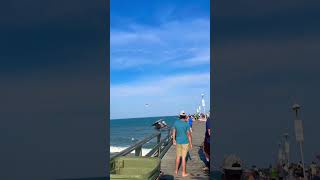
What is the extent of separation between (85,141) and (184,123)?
68130 millimetres

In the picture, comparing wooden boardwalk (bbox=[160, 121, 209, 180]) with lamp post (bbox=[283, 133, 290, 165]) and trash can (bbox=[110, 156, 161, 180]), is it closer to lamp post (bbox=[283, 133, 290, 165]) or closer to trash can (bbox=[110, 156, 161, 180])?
trash can (bbox=[110, 156, 161, 180])

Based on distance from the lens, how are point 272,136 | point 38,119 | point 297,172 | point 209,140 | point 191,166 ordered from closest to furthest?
point 297,172, point 272,136, point 209,140, point 191,166, point 38,119

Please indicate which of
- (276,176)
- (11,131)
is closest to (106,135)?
(276,176)

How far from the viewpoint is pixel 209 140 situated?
10.5 m

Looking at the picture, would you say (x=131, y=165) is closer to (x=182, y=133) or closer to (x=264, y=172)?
(x=182, y=133)

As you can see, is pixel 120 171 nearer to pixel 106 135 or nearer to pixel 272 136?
pixel 106 135

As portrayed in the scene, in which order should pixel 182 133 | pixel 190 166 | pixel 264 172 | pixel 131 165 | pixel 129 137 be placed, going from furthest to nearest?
pixel 129 137 → pixel 190 166 → pixel 182 133 → pixel 131 165 → pixel 264 172

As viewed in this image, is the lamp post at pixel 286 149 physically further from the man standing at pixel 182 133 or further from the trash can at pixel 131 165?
the trash can at pixel 131 165

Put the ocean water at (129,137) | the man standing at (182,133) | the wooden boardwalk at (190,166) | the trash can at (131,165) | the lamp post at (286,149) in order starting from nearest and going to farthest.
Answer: the lamp post at (286,149) → the trash can at (131,165) → the man standing at (182,133) → the wooden boardwalk at (190,166) → the ocean water at (129,137)

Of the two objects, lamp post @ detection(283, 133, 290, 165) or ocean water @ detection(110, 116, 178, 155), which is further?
ocean water @ detection(110, 116, 178, 155)

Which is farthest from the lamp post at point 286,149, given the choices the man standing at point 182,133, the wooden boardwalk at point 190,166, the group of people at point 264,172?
the wooden boardwalk at point 190,166

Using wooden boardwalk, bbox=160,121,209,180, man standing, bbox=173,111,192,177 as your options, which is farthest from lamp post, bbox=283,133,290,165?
wooden boardwalk, bbox=160,121,209,180

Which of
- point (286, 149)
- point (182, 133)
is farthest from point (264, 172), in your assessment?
point (182, 133)

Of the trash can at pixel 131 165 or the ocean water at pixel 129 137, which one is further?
the ocean water at pixel 129 137
